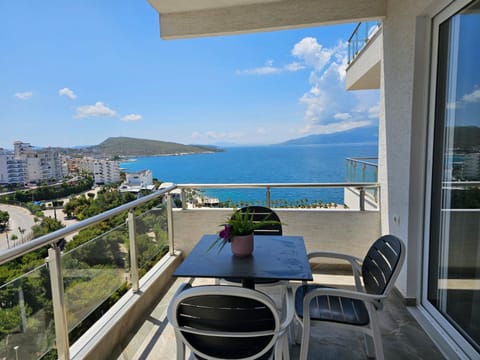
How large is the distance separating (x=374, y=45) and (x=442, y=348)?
4.03 meters

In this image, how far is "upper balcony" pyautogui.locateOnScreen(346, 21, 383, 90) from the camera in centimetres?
444

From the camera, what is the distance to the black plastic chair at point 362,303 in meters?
1.75

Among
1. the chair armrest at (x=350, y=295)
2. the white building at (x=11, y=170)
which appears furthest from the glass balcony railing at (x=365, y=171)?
the white building at (x=11, y=170)

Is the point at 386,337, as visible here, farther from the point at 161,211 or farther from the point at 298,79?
the point at 298,79

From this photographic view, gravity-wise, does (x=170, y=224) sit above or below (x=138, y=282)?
above

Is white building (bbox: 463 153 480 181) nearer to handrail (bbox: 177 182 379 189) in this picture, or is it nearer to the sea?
handrail (bbox: 177 182 379 189)

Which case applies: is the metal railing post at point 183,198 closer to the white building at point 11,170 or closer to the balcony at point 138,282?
the balcony at point 138,282

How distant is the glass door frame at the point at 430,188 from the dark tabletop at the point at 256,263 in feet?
4.00

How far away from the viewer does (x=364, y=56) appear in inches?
200

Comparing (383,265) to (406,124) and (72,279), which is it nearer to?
(406,124)

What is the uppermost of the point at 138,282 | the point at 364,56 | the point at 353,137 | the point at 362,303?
the point at 364,56

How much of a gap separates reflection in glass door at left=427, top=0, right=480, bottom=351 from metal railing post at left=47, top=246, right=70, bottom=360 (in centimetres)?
261

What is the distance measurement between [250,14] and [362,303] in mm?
3385

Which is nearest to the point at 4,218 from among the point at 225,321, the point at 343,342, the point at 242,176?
the point at 242,176
